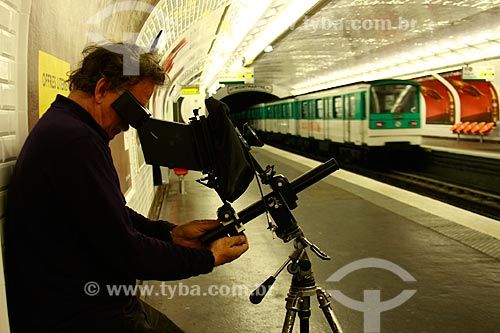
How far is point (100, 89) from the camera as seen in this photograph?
6.50ft

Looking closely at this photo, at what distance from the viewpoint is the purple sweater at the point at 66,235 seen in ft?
5.74

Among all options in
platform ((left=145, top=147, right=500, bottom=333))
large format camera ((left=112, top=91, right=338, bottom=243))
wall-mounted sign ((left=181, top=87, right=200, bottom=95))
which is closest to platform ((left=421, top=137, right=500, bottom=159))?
wall-mounted sign ((left=181, top=87, right=200, bottom=95))

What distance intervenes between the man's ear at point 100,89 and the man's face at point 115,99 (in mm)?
22

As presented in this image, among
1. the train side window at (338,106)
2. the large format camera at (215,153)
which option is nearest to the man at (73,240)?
the large format camera at (215,153)

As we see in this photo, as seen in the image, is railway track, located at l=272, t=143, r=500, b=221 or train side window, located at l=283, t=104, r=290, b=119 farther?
train side window, located at l=283, t=104, r=290, b=119

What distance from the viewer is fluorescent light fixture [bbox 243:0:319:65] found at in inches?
314

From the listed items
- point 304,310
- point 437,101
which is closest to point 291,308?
point 304,310

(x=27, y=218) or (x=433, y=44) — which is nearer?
(x=27, y=218)

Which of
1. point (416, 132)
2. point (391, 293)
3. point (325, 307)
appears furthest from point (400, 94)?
point (325, 307)

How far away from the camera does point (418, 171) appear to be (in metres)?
17.9

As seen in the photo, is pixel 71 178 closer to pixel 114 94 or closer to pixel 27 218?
pixel 27 218

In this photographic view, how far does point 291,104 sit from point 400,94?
10134mm

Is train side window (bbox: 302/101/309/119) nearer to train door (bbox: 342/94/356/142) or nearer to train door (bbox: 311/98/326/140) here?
train door (bbox: 311/98/326/140)

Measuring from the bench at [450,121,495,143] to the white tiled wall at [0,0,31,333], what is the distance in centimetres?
2187
